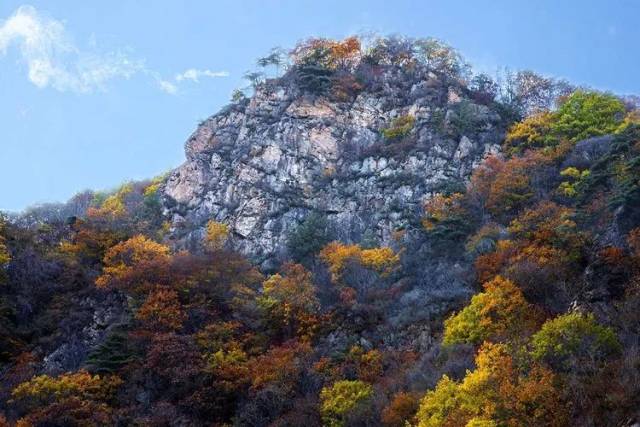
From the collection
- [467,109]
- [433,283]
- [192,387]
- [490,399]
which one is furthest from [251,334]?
[467,109]

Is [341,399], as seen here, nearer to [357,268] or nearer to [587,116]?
[357,268]

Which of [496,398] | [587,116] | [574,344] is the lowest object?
[496,398]

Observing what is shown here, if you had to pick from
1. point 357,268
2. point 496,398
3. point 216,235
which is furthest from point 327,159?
point 496,398

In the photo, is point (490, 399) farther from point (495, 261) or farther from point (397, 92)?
point (397, 92)

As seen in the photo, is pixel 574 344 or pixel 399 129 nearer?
pixel 574 344

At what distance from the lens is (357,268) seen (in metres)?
43.8

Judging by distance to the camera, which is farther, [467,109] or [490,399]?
[467,109]

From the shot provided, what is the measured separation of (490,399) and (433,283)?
17485mm

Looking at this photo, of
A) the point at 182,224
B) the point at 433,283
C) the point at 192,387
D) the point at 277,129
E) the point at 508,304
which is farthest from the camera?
the point at 277,129

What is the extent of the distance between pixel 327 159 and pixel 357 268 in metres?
17.0

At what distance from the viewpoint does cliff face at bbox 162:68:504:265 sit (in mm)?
53219

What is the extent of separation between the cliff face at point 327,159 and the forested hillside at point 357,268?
0.21 metres

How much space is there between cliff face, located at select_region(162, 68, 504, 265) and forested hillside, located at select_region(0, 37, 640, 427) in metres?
0.21

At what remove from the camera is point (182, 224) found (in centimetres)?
5647
